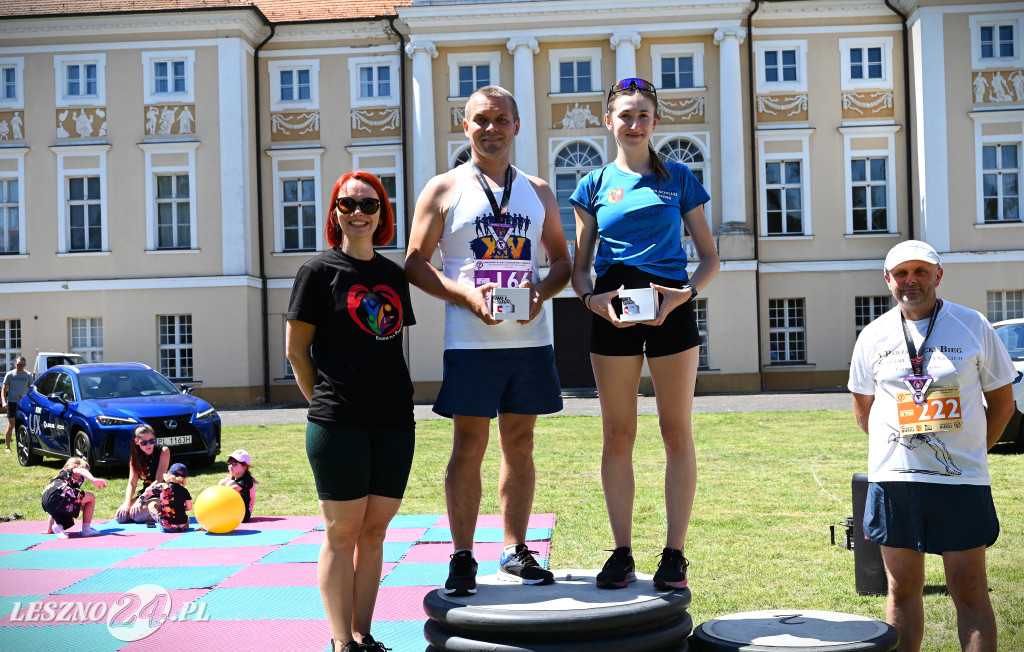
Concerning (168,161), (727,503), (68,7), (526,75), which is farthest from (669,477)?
(68,7)

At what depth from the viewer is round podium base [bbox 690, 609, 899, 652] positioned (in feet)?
14.0

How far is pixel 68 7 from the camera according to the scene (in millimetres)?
31047

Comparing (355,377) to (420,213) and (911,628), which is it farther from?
(911,628)

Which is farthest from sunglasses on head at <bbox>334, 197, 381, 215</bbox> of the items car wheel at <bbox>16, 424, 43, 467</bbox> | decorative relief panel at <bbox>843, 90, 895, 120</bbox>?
decorative relief panel at <bbox>843, 90, 895, 120</bbox>

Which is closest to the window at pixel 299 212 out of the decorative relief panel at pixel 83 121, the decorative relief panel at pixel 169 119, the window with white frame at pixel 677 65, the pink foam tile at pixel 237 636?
the decorative relief panel at pixel 169 119

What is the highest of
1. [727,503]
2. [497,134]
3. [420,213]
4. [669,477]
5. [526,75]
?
[526,75]

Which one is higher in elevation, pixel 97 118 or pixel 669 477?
pixel 97 118

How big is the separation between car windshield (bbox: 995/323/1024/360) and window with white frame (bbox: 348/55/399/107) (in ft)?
69.4

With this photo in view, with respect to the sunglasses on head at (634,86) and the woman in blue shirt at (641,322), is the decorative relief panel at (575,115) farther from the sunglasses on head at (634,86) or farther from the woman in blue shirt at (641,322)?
the woman in blue shirt at (641,322)

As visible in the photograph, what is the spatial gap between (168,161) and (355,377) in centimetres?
2835

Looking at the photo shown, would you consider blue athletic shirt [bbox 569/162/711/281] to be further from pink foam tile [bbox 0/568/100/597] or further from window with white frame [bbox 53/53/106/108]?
window with white frame [bbox 53/53/106/108]

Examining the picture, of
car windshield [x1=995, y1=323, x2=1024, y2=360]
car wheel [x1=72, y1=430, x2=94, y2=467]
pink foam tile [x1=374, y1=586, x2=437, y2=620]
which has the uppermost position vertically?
car windshield [x1=995, y1=323, x2=1024, y2=360]

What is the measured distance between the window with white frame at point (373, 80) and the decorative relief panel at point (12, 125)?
9.99 meters

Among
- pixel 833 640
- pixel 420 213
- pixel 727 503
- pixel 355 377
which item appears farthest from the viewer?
pixel 727 503
